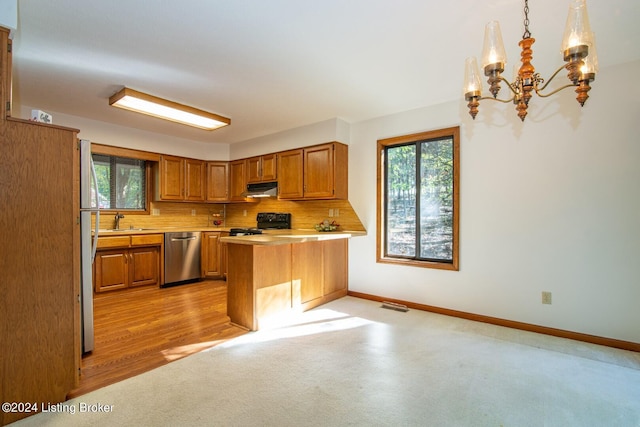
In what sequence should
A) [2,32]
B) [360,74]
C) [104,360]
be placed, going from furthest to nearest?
[360,74] → [104,360] → [2,32]

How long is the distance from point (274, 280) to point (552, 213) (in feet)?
9.68

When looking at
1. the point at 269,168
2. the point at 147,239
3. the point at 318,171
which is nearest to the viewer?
the point at 318,171

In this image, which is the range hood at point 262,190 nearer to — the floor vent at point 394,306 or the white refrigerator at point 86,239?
the floor vent at point 394,306

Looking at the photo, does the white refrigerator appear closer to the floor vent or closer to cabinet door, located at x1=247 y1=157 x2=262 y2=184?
cabinet door, located at x1=247 y1=157 x2=262 y2=184

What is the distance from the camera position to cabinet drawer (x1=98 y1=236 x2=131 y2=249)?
426 centimetres

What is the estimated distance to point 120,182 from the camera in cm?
516

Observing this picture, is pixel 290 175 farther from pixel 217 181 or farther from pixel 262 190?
pixel 217 181

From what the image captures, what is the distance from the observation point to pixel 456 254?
362 centimetres

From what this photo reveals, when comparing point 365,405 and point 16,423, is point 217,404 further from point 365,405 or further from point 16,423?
point 16,423

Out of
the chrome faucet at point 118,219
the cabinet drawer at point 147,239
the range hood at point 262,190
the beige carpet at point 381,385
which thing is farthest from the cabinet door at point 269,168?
the beige carpet at point 381,385

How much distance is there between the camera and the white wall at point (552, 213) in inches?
108

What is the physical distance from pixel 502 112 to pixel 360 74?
1644 millimetres

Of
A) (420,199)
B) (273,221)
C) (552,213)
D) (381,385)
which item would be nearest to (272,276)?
(381,385)

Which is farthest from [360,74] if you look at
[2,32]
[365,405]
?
[365,405]
